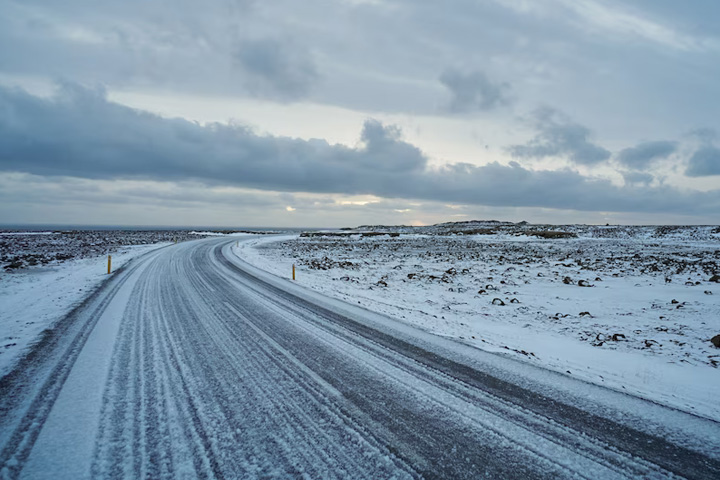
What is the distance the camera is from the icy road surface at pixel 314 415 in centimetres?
309

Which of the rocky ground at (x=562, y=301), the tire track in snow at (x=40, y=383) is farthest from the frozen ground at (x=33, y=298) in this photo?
the rocky ground at (x=562, y=301)

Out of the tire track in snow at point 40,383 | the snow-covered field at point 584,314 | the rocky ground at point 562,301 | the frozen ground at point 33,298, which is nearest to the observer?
the tire track in snow at point 40,383

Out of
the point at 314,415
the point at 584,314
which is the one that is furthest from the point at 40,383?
the point at 584,314

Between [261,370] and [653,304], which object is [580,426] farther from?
[653,304]

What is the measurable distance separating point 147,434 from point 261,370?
1818 millimetres

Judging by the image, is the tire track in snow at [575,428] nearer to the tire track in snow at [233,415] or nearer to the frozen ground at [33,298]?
the tire track in snow at [233,415]

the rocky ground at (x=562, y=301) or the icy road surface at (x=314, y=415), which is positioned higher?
the icy road surface at (x=314, y=415)

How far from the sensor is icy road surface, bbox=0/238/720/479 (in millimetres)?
3092

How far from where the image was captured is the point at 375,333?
23.8 feet

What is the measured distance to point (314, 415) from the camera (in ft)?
12.8

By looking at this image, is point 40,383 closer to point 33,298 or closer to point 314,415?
point 314,415

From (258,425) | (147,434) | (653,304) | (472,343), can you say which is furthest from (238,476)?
(653,304)

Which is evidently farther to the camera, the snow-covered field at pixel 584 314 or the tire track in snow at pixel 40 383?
the snow-covered field at pixel 584 314

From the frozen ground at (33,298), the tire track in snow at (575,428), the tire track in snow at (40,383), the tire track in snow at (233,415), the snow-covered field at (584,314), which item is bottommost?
the snow-covered field at (584,314)
